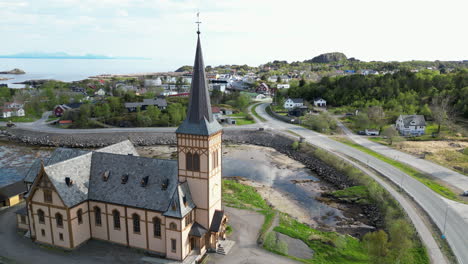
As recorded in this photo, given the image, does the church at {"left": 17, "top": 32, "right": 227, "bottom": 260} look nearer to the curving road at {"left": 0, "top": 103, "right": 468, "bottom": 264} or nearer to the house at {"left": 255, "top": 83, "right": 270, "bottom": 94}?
the curving road at {"left": 0, "top": 103, "right": 468, "bottom": 264}

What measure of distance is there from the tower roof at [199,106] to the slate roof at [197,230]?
9.11m

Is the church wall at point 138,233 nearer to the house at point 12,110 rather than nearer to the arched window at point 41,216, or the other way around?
the arched window at point 41,216

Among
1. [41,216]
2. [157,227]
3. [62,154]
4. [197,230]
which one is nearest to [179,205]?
[197,230]

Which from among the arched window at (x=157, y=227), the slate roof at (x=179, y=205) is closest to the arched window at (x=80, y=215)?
the arched window at (x=157, y=227)

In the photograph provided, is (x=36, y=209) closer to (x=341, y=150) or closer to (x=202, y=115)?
(x=202, y=115)

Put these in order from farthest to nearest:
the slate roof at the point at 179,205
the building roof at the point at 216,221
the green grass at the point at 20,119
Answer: the green grass at the point at 20,119 → the building roof at the point at 216,221 → the slate roof at the point at 179,205

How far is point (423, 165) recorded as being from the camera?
56.4m

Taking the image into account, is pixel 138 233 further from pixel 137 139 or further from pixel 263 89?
pixel 263 89

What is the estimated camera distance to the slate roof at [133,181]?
2878cm

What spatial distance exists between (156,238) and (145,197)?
4.00 m

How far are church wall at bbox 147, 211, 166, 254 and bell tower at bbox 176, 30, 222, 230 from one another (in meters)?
3.33

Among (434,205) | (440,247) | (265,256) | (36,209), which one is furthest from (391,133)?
(36,209)

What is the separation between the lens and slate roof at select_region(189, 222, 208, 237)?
28706 mm

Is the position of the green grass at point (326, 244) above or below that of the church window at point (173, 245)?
below
